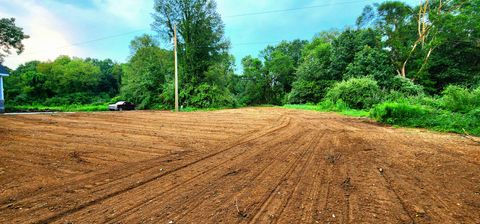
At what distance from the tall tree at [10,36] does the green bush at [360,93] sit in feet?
102

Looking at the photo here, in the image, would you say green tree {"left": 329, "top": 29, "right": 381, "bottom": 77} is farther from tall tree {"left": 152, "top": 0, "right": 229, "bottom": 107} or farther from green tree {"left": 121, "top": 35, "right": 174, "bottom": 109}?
green tree {"left": 121, "top": 35, "right": 174, "bottom": 109}

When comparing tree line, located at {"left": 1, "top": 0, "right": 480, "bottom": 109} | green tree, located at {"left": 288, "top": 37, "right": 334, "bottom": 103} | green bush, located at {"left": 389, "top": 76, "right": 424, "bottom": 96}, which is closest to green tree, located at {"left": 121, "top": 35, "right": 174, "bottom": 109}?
tree line, located at {"left": 1, "top": 0, "right": 480, "bottom": 109}

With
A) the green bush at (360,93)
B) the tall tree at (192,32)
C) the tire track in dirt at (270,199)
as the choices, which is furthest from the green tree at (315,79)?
the tire track in dirt at (270,199)

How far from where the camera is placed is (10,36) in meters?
20.1

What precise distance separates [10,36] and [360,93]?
3294 cm

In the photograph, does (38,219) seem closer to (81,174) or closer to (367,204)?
(81,174)

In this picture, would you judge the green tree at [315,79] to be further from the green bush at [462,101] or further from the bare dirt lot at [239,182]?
the bare dirt lot at [239,182]

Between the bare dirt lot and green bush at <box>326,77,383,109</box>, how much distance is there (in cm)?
1190

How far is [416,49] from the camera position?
21.9 metres

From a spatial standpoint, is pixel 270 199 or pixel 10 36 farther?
pixel 10 36

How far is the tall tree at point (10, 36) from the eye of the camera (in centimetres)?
1962

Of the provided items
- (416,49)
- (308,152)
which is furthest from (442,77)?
(308,152)

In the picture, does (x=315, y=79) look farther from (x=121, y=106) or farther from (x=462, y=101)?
(x=121, y=106)

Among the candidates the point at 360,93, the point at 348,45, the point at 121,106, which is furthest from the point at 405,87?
the point at 121,106
